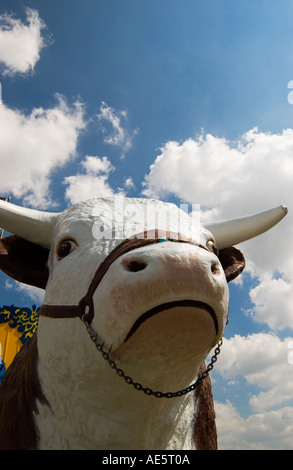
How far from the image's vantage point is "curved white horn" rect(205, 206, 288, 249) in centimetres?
280

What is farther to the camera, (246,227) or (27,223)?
(246,227)

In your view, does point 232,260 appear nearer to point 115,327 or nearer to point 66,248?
point 66,248

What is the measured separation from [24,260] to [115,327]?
1287 millimetres

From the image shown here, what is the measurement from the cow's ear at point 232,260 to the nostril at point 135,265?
4.37 ft

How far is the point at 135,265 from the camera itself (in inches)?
61.6

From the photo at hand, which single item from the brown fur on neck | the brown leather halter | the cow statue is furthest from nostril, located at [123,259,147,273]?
the brown fur on neck

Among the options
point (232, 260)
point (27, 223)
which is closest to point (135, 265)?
point (27, 223)

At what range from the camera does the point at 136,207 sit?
→ 234 centimetres

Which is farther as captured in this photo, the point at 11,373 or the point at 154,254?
the point at 11,373

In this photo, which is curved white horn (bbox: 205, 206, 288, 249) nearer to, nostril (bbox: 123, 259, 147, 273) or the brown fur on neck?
nostril (bbox: 123, 259, 147, 273)

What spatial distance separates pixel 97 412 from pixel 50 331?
50 cm

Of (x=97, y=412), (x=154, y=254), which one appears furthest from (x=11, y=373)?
(x=154, y=254)

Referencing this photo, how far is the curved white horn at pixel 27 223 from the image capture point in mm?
2473
